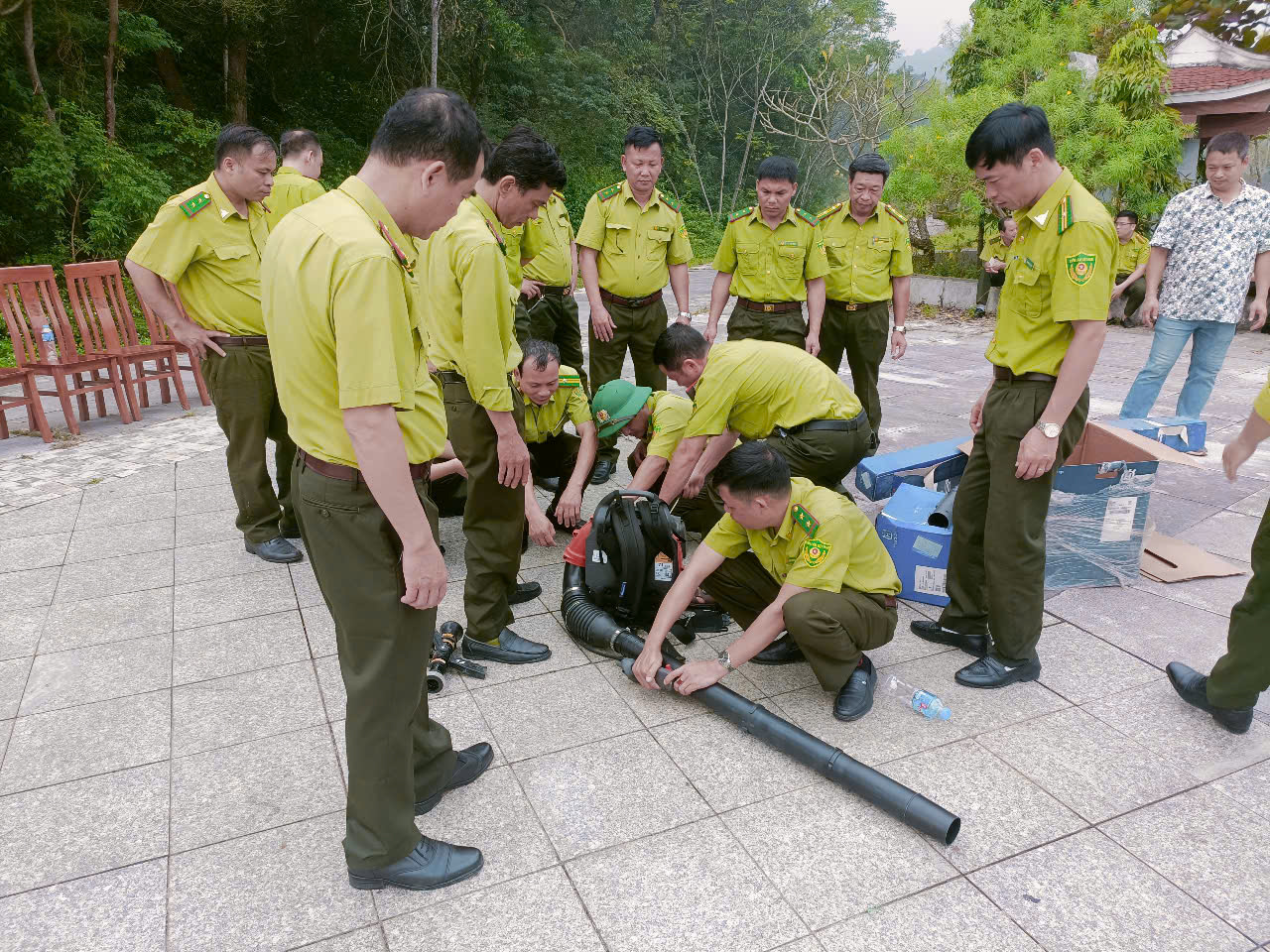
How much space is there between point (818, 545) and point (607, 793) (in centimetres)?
95

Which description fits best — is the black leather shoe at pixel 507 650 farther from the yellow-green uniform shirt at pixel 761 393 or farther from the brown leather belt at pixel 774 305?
the brown leather belt at pixel 774 305

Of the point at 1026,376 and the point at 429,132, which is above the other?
the point at 429,132

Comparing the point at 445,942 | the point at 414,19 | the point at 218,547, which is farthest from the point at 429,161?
the point at 414,19

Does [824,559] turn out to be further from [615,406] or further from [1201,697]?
[615,406]

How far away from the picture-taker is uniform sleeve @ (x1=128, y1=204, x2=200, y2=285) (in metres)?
3.66

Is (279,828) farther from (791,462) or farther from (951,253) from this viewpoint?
(951,253)

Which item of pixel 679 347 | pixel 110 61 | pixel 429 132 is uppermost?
pixel 110 61

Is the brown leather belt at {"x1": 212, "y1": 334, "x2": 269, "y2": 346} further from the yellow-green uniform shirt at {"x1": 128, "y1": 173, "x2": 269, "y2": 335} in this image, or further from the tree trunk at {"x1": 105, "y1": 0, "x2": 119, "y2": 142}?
the tree trunk at {"x1": 105, "y1": 0, "x2": 119, "y2": 142}

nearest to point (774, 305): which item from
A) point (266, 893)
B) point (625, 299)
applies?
point (625, 299)

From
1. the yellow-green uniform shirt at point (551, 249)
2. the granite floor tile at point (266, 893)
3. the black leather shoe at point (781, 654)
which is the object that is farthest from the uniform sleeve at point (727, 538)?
the yellow-green uniform shirt at point (551, 249)

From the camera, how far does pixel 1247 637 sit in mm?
2449

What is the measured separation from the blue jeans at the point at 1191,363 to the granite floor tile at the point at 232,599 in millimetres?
4741

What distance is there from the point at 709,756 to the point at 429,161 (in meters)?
1.76

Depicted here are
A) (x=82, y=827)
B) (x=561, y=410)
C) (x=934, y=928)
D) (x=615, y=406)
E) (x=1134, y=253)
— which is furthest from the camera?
(x=1134, y=253)
